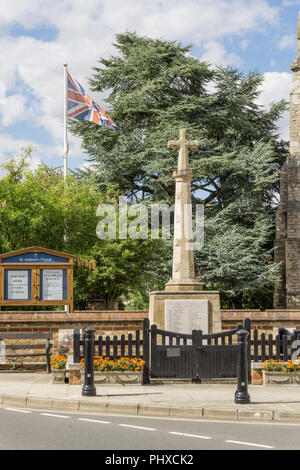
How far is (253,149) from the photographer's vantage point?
118 feet

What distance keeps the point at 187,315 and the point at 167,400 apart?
409 centimetres

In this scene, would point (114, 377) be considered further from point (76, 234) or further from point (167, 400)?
point (76, 234)

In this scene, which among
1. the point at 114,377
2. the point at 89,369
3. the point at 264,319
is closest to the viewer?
the point at 89,369

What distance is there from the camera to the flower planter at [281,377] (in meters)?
13.1

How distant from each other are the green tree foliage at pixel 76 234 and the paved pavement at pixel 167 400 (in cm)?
1214

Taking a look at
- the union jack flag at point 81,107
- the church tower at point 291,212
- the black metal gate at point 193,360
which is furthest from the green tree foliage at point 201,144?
the black metal gate at point 193,360

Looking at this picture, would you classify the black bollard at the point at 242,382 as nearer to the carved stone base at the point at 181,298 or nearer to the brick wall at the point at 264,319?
the carved stone base at the point at 181,298

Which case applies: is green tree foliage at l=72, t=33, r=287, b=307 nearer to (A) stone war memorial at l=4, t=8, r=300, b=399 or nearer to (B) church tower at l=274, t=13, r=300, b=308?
(B) church tower at l=274, t=13, r=300, b=308

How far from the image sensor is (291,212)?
38.1 m

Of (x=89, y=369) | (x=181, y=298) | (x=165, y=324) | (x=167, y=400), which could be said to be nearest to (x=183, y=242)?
(x=181, y=298)

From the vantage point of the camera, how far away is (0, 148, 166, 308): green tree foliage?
2473cm

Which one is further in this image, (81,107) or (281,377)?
(81,107)

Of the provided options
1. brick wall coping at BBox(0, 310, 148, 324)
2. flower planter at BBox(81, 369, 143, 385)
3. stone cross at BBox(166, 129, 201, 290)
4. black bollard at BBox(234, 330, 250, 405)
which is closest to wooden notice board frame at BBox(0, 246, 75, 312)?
brick wall coping at BBox(0, 310, 148, 324)

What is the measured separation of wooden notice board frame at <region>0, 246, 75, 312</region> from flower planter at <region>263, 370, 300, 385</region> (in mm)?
5748
